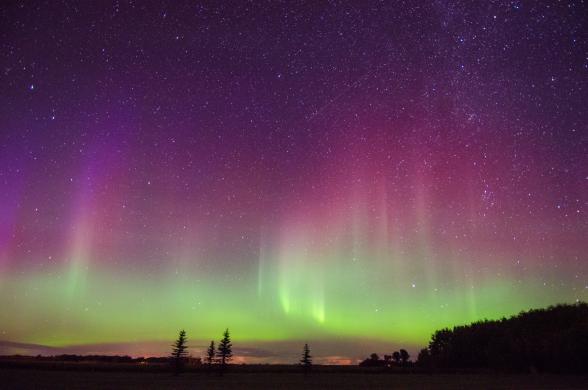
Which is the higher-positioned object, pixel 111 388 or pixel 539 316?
pixel 539 316

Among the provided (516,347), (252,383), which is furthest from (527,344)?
(252,383)

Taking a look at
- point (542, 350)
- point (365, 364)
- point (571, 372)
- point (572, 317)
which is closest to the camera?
point (571, 372)

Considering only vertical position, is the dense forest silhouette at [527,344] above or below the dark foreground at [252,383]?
above

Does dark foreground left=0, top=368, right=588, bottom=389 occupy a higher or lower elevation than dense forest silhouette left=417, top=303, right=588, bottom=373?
lower

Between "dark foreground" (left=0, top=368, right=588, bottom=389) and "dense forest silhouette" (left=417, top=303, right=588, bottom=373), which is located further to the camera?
"dense forest silhouette" (left=417, top=303, right=588, bottom=373)

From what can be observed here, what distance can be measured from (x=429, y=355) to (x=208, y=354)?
244 feet

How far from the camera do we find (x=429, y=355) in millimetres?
150375

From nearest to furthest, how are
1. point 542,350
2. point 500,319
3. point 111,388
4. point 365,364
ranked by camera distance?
point 111,388 < point 542,350 < point 500,319 < point 365,364

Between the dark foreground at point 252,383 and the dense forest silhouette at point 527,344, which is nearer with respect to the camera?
the dark foreground at point 252,383

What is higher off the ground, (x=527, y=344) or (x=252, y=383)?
(x=527, y=344)

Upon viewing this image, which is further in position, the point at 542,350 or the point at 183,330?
the point at 183,330

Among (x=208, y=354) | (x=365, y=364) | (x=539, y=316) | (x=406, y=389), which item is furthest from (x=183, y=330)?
(x=365, y=364)

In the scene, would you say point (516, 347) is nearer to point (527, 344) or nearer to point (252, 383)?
point (527, 344)

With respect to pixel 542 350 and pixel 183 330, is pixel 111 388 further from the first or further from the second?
pixel 542 350
